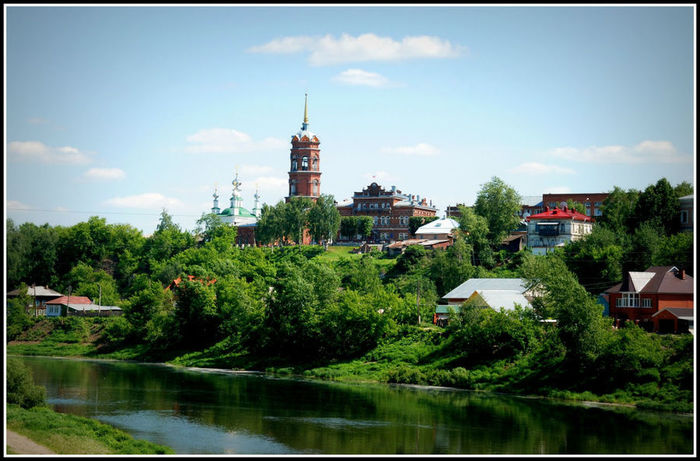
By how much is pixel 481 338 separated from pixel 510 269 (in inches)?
959

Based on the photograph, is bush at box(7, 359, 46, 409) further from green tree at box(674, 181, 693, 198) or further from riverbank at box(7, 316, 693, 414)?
green tree at box(674, 181, 693, 198)

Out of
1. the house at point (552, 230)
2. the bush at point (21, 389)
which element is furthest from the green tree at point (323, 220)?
the bush at point (21, 389)

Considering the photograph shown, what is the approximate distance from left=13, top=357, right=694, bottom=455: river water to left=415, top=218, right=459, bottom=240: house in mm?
45066

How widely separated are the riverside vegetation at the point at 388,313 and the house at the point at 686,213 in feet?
3.03

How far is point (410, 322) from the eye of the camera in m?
52.1

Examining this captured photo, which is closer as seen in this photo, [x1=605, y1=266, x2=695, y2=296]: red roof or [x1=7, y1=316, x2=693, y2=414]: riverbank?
[x1=7, y1=316, x2=693, y2=414]: riverbank

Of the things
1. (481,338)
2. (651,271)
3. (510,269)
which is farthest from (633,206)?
(481,338)

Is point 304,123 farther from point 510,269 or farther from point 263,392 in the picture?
point 263,392

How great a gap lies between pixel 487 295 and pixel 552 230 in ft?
72.3

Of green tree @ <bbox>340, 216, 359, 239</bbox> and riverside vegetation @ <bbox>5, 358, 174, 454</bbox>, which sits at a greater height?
green tree @ <bbox>340, 216, 359, 239</bbox>

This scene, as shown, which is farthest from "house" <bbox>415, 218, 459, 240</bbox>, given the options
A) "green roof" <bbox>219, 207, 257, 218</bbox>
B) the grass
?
the grass

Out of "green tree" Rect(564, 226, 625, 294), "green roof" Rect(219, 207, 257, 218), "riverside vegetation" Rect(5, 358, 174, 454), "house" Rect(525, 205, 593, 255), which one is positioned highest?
"green roof" Rect(219, 207, 257, 218)

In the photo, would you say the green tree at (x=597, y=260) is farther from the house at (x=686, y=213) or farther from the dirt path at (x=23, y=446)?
the dirt path at (x=23, y=446)

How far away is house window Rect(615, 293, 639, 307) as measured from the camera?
45875 mm
